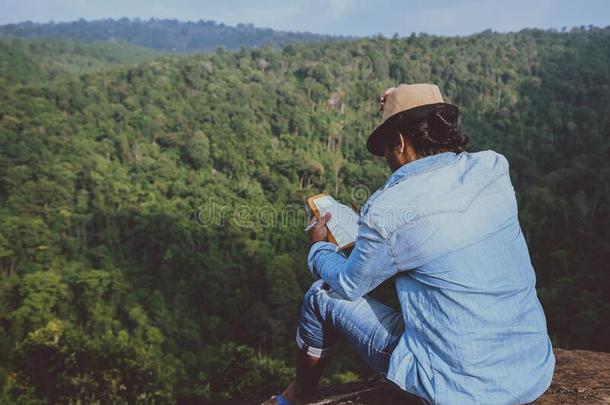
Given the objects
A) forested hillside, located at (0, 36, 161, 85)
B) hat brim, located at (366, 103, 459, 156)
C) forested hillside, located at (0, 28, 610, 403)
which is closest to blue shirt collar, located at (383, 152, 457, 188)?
hat brim, located at (366, 103, 459, 156)

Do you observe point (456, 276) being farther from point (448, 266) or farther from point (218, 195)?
point (218, 195)

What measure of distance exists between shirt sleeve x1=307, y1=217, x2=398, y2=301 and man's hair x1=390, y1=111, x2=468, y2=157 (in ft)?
1.10

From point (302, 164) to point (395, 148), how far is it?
3978cm

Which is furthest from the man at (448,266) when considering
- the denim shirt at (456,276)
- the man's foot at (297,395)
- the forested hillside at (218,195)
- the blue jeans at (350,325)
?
the forested hillside at (218,195)

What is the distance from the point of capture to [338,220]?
68.8 inches

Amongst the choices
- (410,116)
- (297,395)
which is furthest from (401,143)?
(297,395)

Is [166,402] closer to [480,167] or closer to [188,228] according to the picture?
[480,167]

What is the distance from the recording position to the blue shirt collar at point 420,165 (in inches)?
55.7

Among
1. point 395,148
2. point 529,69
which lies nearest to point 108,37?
point 529,69

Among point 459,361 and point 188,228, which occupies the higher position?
point 459,361

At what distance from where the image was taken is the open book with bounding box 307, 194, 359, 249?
1719mm

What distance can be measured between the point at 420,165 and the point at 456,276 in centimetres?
34

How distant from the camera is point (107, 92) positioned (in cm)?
5072

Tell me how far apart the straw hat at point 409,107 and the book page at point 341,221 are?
0.33 meters
